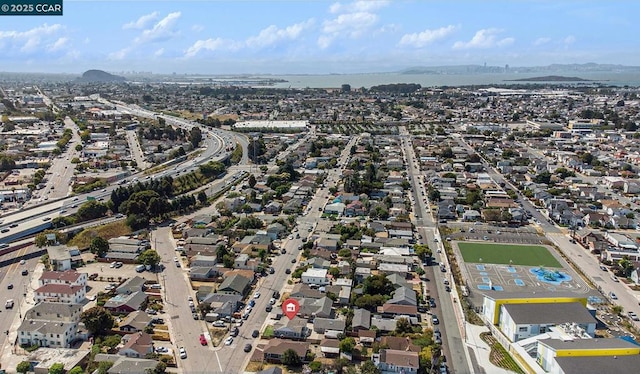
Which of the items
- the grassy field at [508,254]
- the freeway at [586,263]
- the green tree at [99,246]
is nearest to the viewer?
the freeway at [586,263]

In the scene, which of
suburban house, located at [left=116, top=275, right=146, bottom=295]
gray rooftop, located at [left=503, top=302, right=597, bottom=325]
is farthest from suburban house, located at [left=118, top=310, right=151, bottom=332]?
gray rooftop, located at [left=503, top=302, right=597, bottom=325]

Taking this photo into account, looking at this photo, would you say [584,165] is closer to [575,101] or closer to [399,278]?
[399,278]

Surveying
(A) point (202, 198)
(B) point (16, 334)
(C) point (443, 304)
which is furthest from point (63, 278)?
(C) point (443, 304)

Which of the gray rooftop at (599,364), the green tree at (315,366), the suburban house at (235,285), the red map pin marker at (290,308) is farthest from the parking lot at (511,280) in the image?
the suburban house at (235,285)

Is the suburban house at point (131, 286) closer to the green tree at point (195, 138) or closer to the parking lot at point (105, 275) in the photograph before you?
the parking lot at point (105, 275)

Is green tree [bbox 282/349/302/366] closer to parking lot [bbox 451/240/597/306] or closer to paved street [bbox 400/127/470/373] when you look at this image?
paved street [bbox 400/127/470/373]

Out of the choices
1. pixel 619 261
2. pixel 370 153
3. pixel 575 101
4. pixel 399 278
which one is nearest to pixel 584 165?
pixel 370 153
